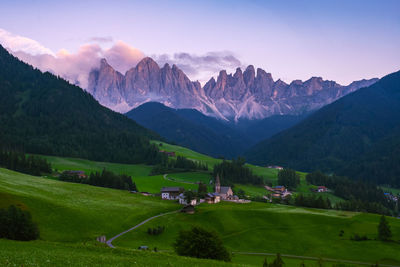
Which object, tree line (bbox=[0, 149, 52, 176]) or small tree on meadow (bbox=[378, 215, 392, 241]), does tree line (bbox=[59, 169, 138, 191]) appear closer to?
tree line (bbox=[0, 149, 52, 176])

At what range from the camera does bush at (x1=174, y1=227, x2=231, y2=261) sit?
1956 inches

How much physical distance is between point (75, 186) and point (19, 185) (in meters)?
23.4

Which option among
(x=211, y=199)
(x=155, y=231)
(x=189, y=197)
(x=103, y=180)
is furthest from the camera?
(x=103, y=180)

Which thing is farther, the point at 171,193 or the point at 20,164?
the point at 20,164

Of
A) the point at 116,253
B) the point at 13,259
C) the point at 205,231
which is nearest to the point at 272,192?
the point at 205,231

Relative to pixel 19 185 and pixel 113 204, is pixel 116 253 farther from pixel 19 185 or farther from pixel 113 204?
pixel 19 185

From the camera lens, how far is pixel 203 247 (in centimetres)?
5022

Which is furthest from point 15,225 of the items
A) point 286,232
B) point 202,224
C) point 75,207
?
point 286,232

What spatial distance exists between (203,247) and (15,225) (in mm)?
29966

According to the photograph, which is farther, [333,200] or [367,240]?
[333,200]

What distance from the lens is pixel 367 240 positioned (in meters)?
82.3

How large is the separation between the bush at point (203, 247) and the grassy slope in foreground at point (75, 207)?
31.3 metres

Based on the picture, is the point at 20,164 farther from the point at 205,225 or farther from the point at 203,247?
the point at 203,247

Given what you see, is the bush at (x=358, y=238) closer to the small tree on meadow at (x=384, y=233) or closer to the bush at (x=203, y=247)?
the small tree on meadow at (x=384, y=233)
